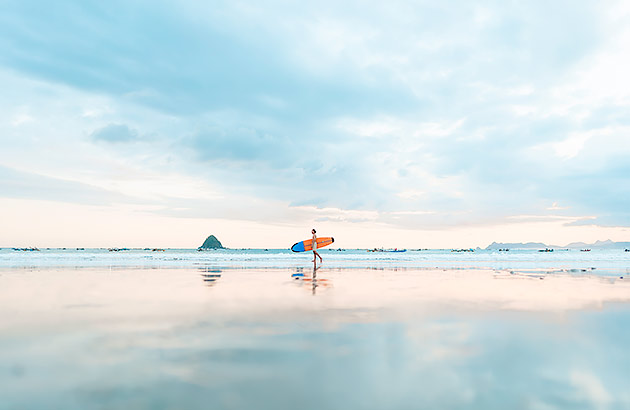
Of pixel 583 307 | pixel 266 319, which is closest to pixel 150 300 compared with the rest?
pixel 266 319

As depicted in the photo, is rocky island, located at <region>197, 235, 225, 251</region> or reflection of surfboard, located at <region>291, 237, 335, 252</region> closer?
reflection of surfboard, located at <region>291, 237, 335, 252</region>

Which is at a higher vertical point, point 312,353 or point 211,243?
point 211,243

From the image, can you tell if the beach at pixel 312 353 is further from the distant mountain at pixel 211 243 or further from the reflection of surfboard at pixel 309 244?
the distant mountain at pixel 211 243

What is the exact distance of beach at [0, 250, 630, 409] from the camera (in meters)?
4.29

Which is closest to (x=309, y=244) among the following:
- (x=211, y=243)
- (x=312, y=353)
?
(x=312, y=353)

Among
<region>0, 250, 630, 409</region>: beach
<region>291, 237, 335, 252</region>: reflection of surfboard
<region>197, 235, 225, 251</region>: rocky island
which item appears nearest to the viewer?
<region>0, 250, 630, 409</region>: beach

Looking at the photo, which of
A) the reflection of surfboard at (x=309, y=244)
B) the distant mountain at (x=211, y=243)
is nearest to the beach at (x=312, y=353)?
the reflection of surfboard at (x=309, y=244)

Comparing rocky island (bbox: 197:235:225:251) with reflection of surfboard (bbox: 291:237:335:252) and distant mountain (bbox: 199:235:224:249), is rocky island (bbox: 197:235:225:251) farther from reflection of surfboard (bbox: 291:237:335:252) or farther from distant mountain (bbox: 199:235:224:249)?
reflection of surfboard (bbox: 291:237:335:252)

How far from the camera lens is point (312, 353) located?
5.94 meters

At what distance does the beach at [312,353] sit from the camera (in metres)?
4.29

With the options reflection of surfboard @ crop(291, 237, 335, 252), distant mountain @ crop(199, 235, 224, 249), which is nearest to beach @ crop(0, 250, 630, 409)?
reflection of surfboard @ crop(291, 237, 335, 252)

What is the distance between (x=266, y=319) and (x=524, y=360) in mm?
5179

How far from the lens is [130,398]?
13.8ft

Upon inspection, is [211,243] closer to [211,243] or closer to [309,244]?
[211,243]
